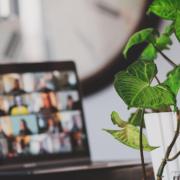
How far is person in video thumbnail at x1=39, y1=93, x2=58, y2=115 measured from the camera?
1.21 metres

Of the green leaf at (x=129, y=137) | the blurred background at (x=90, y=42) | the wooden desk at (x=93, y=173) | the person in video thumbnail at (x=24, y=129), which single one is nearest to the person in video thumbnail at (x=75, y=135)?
the person in video thumbnail at (x=24, y=129)

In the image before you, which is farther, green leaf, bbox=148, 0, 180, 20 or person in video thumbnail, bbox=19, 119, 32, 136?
person in video thumbnail, bbox=19, 119, 32, 136

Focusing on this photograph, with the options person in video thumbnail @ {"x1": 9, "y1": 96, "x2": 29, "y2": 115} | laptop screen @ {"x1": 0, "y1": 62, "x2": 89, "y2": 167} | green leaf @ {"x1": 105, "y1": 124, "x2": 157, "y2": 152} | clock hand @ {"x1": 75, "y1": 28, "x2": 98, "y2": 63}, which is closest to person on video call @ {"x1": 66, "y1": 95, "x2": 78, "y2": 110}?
laptop screen @ {"x1": 0, "y1": 62, "x2": 89, "y2": 167}

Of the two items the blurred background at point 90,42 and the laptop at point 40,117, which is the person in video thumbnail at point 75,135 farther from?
the blurred background at point 90,42

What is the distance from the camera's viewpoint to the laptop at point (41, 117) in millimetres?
1158

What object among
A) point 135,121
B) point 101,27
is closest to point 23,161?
point 135,121

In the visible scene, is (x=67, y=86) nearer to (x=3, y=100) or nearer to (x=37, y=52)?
(x=3, y=100)

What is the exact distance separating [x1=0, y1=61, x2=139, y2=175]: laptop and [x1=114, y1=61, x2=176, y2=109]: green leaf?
19.8 inches

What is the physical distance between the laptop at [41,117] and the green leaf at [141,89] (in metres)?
0.50

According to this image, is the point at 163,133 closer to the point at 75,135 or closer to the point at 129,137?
the point at 129,137

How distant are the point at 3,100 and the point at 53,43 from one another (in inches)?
20.8

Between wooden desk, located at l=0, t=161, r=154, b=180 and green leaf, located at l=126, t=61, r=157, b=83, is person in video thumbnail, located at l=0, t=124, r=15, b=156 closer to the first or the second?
wooden desk, located at l=0, t=161, r=154, b=180

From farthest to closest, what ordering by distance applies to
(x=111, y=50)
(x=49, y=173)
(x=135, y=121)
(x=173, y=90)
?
(x=111, y=50), (x=49, y=173), (x=135, y=121), (x=173, y=90)

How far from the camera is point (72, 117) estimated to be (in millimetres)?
1230
